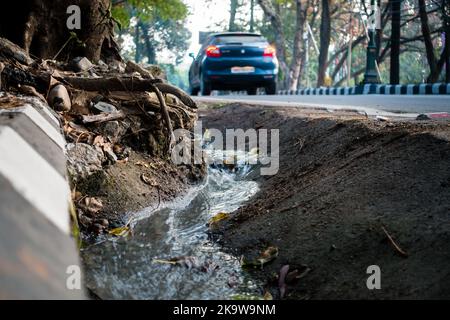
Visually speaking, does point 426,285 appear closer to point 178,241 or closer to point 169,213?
point 178,241

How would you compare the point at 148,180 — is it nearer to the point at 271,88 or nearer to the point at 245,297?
the point at 245,297

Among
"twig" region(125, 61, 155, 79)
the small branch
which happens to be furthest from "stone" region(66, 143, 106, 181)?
"twig" region(125, 61, 155, 79)

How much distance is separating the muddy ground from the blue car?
26.1 ft

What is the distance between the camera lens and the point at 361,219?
2684 mm

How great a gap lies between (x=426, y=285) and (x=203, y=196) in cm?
271

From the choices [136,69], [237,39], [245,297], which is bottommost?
[245,297]

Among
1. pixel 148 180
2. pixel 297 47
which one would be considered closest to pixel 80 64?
pixel 148 180

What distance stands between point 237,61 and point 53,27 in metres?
7.55

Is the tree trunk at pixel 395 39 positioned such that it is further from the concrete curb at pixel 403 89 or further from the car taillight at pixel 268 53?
the car taillight at pixel 268 53

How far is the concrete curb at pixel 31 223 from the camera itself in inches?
47.1

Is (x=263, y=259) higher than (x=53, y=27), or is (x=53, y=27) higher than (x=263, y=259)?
(x=53, y=27)

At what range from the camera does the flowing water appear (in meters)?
2.40

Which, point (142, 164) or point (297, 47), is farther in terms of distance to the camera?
point (297, 47)
